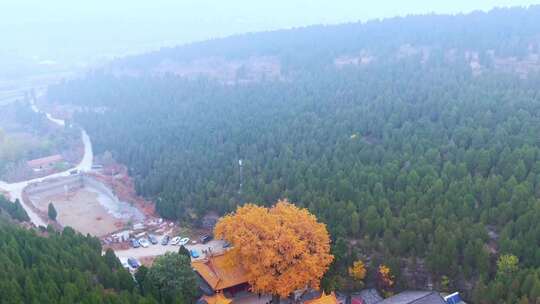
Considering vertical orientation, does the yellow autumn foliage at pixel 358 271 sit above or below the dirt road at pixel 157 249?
above

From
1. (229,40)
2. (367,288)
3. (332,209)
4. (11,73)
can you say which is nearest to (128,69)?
(229,40)

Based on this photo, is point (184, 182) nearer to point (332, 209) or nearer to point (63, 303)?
point (332, 209)

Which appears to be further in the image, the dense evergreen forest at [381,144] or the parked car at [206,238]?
the parked car at [206,238]

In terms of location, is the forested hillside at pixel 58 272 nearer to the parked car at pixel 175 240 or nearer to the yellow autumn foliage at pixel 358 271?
the parked car at pixel 175 240

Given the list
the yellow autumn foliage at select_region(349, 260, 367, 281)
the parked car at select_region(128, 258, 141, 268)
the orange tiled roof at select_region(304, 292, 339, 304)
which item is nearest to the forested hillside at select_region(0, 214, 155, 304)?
the parked car at select_region(128, 258, 141, 268)

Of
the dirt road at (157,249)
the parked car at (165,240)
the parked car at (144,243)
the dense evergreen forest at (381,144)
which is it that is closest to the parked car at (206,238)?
the dirt road at (157,249)

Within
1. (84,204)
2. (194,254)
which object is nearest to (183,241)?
(194,254)

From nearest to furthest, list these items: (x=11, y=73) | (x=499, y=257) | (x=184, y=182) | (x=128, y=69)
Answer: (x=499, y=257) → (x=184, y=182) → (x=128, y=69) → (x=11, y=73)
